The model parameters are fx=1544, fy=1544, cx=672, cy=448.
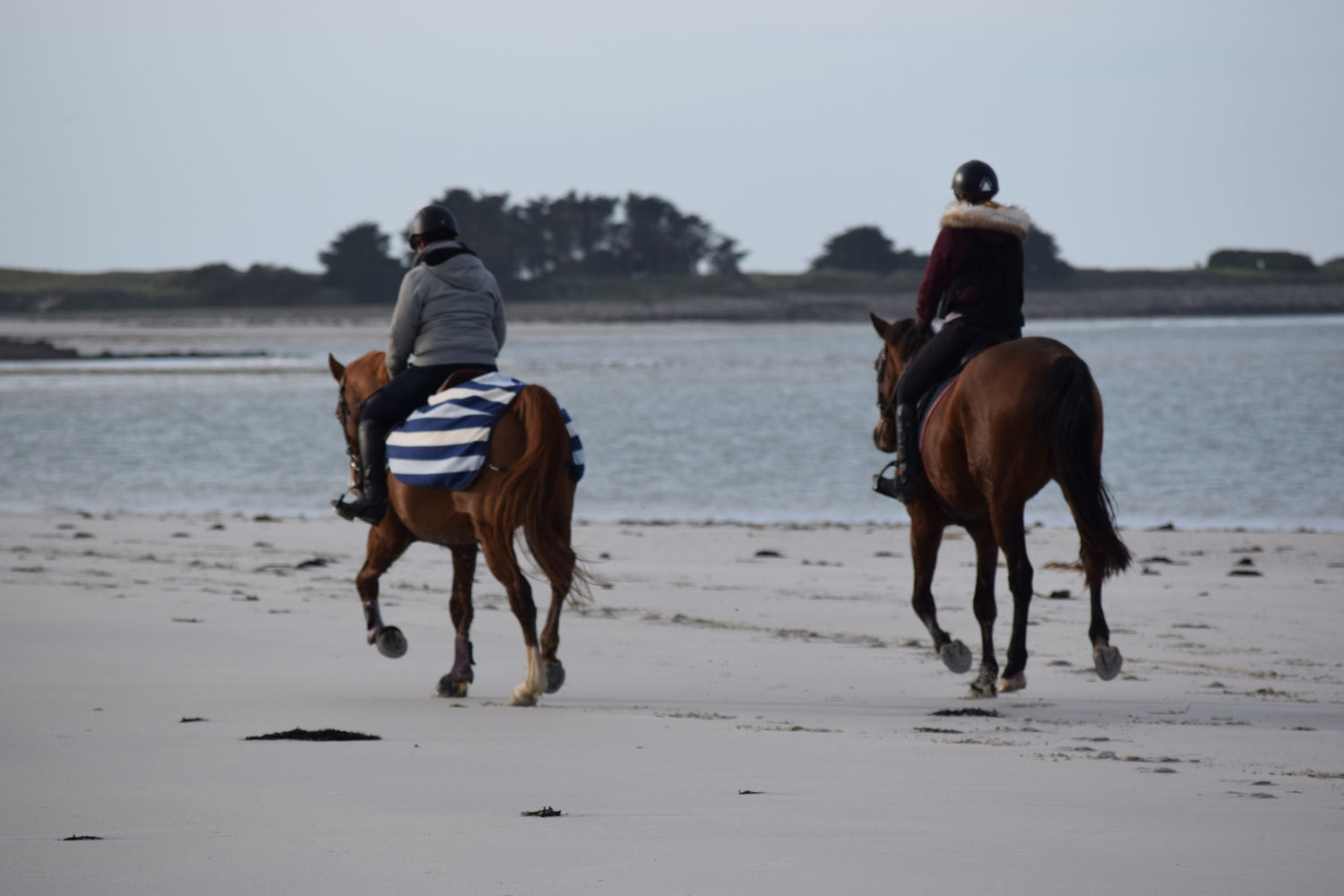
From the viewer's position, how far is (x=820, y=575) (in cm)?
1138

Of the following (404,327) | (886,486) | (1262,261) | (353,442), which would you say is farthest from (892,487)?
(1262,261)

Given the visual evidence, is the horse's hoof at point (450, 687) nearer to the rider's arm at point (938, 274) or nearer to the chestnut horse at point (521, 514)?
the chestnut horse at point (521, 514)

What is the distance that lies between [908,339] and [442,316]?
244 cm

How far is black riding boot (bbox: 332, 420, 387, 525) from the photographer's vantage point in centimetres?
729

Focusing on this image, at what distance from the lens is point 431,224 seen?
24.4 ft

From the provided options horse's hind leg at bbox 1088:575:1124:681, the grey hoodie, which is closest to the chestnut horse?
the grey hoodie

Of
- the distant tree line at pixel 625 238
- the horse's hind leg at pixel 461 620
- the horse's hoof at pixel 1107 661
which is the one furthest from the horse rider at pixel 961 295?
the distant tree line at pixel 625 238

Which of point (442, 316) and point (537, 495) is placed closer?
point (537, 495)

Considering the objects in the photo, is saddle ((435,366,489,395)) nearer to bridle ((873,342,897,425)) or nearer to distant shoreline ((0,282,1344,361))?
bridle ((873,342,897,425))

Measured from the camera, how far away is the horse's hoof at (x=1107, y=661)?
680 cm

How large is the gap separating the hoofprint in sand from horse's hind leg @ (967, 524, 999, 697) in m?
Result: 0.18

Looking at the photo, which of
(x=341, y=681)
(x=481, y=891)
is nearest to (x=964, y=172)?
(x=341, y=681)

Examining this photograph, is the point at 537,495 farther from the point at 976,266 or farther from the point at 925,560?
the point at 976,266

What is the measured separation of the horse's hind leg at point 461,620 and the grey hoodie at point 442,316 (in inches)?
36.5
